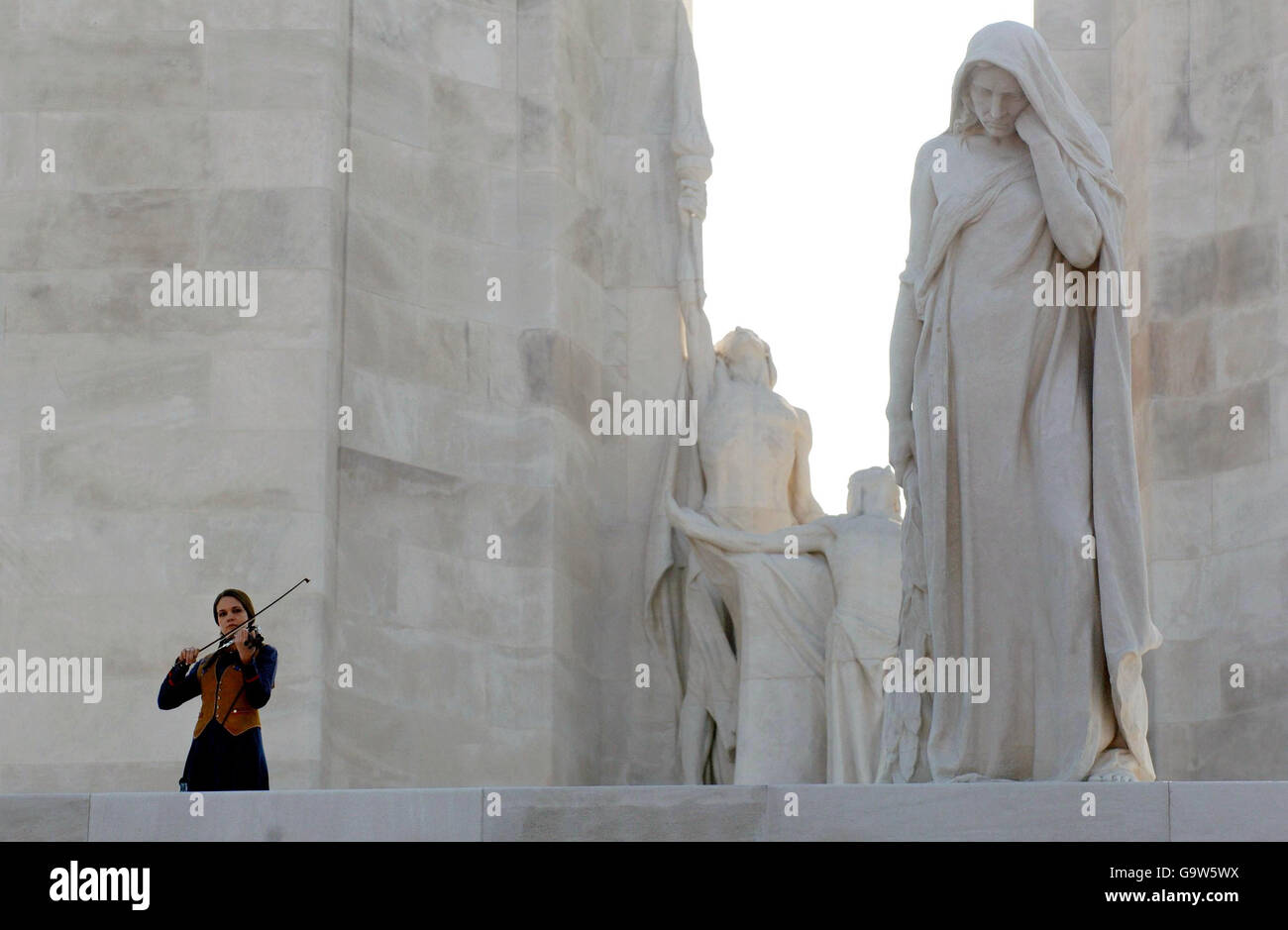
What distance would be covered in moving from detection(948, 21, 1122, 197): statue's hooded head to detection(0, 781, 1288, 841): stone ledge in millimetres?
2700

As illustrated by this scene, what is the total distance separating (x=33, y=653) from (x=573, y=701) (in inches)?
107

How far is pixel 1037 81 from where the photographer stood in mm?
10727

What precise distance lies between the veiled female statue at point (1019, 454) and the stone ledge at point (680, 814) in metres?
1.13

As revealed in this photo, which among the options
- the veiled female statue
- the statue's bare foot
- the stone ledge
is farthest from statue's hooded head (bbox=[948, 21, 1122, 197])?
the stone ledge

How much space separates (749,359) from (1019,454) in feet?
15.5

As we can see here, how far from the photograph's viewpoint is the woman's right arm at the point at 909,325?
435 inches

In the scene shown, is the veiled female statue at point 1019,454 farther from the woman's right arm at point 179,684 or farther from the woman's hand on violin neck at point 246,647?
the woman's right arm at point 179,684

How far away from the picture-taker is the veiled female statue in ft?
34.1

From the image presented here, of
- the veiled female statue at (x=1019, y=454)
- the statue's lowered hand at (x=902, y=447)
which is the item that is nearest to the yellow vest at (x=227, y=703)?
the veiled female statue at (x=1019, y=454)
